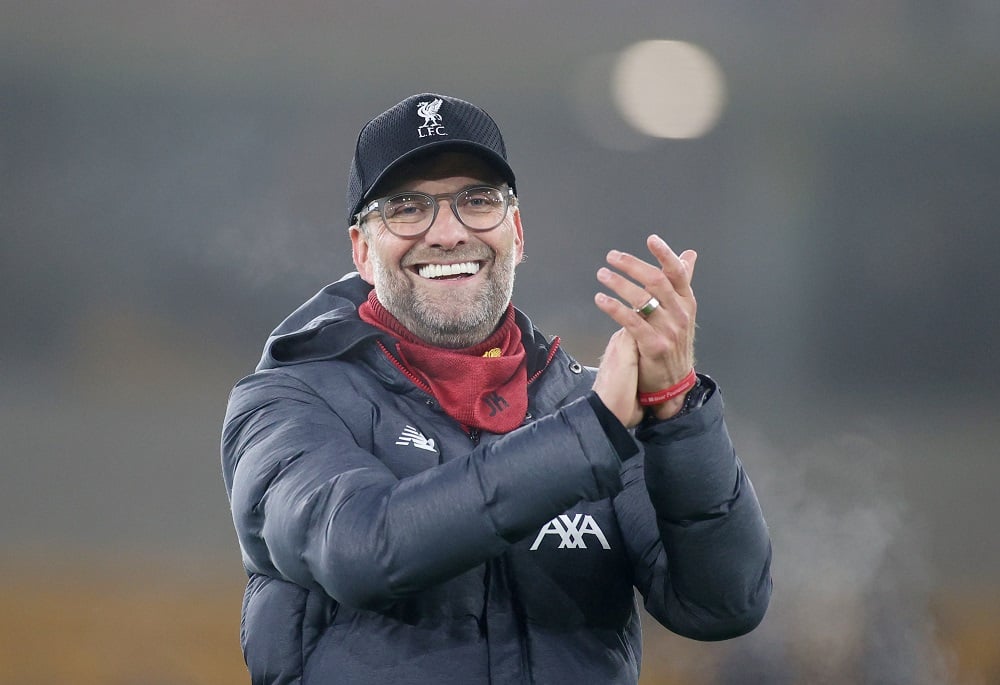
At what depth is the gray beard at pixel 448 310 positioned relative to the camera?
66.3 inches

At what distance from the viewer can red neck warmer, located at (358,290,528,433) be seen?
1596mm

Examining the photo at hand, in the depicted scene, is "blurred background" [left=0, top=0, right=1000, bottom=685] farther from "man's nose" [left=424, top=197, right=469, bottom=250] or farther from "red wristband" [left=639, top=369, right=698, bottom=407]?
"red wristband" [left=639, top=369, right=698, bottom=407]

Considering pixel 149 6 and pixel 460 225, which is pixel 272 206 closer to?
pixel 149 6

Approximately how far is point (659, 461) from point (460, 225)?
486 mm

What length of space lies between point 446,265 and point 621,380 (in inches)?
18.5

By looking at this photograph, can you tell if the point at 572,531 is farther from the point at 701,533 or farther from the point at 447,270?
the point at 447,270

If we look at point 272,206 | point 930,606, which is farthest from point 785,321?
point 272,206

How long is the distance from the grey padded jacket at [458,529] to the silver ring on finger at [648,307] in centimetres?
12

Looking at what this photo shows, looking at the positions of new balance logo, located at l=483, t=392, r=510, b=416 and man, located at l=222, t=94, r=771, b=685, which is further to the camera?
new balance logo, located at l=483, t=392, r=510, b=416

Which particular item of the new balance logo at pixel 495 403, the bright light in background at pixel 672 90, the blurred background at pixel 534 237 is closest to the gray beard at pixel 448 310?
the new balance logo at pixel 495 403

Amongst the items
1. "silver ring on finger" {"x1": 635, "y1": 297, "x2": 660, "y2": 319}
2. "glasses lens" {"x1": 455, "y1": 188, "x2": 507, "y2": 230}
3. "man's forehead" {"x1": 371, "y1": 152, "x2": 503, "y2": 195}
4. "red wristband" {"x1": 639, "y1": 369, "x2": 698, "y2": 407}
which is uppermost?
"man's forehead" {"x1": 371, "y1": 152, "x2": 503, "y2": 195}

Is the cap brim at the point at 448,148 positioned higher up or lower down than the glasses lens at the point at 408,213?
higher up

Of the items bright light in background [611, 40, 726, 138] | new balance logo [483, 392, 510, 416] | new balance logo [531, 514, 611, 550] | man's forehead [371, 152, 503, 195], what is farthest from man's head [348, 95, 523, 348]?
bright light in background [611, 40, 726, 138]

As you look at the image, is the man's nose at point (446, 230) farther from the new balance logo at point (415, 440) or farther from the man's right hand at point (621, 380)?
the man's right hand at point (621, 380)
